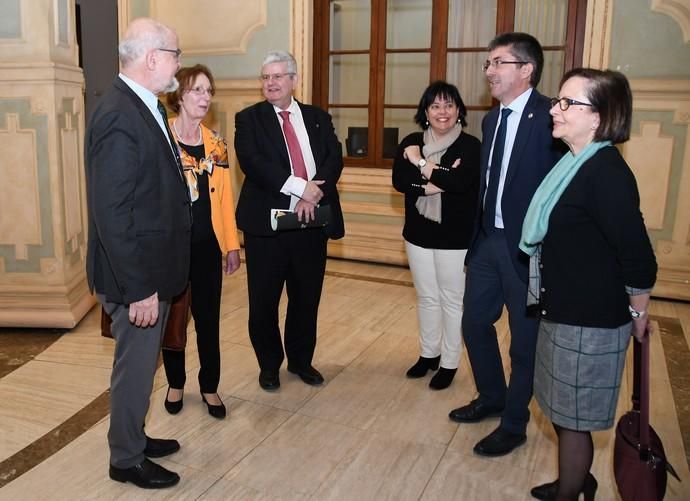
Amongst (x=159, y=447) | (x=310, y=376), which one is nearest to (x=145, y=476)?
(x=159, y=447)

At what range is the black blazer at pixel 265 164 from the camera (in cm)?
290

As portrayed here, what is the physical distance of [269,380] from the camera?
10.4 feet

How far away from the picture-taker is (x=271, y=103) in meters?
2.98

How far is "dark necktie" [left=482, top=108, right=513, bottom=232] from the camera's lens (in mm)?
2477

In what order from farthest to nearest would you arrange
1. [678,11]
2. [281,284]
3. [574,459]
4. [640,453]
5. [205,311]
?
1. [678,11]
2. [281,284]
3. [205,311]
4. [574,459]
5. [640,453]

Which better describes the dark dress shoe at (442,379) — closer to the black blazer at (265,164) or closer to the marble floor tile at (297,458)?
the marble floor tile at (297,458)

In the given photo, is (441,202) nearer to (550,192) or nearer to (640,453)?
(550,192)

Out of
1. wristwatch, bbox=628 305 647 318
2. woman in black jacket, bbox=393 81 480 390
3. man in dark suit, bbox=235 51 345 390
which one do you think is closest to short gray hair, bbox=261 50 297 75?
man in dark suit, bbox=235 51 345 390

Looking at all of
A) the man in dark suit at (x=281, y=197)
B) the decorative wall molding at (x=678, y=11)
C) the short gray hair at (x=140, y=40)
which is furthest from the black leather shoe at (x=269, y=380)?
the decorative wall molding at (x=678, y=11)

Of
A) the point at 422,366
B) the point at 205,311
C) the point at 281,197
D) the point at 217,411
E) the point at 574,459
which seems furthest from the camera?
the point at 422,366

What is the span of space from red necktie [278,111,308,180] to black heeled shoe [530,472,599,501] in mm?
1635

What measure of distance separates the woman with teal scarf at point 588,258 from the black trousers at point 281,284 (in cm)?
133

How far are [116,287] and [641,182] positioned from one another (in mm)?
4170

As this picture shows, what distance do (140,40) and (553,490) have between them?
2.04 meters
